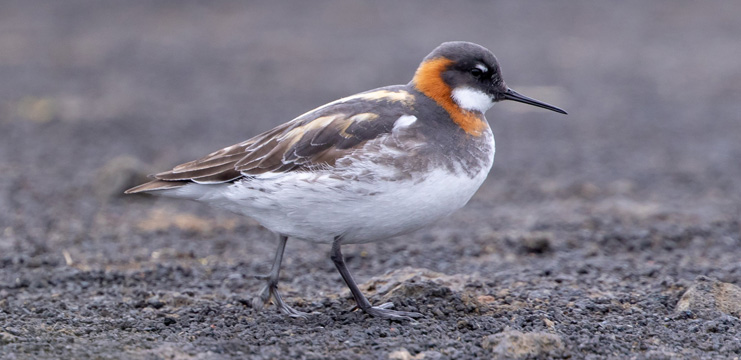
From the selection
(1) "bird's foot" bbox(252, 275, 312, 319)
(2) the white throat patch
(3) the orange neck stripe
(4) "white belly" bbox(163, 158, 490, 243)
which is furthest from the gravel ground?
(2) the white throat patch

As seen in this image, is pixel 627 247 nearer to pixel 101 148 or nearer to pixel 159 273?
pixel 159 273

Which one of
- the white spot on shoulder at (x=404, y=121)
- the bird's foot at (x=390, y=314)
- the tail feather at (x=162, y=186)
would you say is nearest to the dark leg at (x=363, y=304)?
the bird's foot at (x=390, y=314)

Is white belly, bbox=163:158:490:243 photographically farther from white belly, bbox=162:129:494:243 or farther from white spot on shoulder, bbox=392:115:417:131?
white spot on shoulder, bbox=392:115:417:131

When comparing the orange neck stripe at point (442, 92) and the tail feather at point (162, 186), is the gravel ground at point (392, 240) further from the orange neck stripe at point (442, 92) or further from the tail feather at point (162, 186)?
the orange neck stripe at point (442, 92)

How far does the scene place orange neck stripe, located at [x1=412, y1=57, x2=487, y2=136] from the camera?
6996mm

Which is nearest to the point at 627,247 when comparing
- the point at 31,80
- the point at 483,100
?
the point at 483,100

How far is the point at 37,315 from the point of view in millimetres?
6855

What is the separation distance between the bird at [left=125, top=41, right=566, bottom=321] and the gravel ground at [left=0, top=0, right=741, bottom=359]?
0.74 meters

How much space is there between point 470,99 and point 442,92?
241 mm

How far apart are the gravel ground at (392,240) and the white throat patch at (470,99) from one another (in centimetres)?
142

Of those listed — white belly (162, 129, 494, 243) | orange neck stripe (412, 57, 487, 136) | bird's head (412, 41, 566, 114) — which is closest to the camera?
white belly (162, 129, 494, 243)

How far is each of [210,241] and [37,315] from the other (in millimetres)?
3338

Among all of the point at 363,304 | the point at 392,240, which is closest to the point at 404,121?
the point at 363,304

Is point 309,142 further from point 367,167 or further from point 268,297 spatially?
point 268,297
